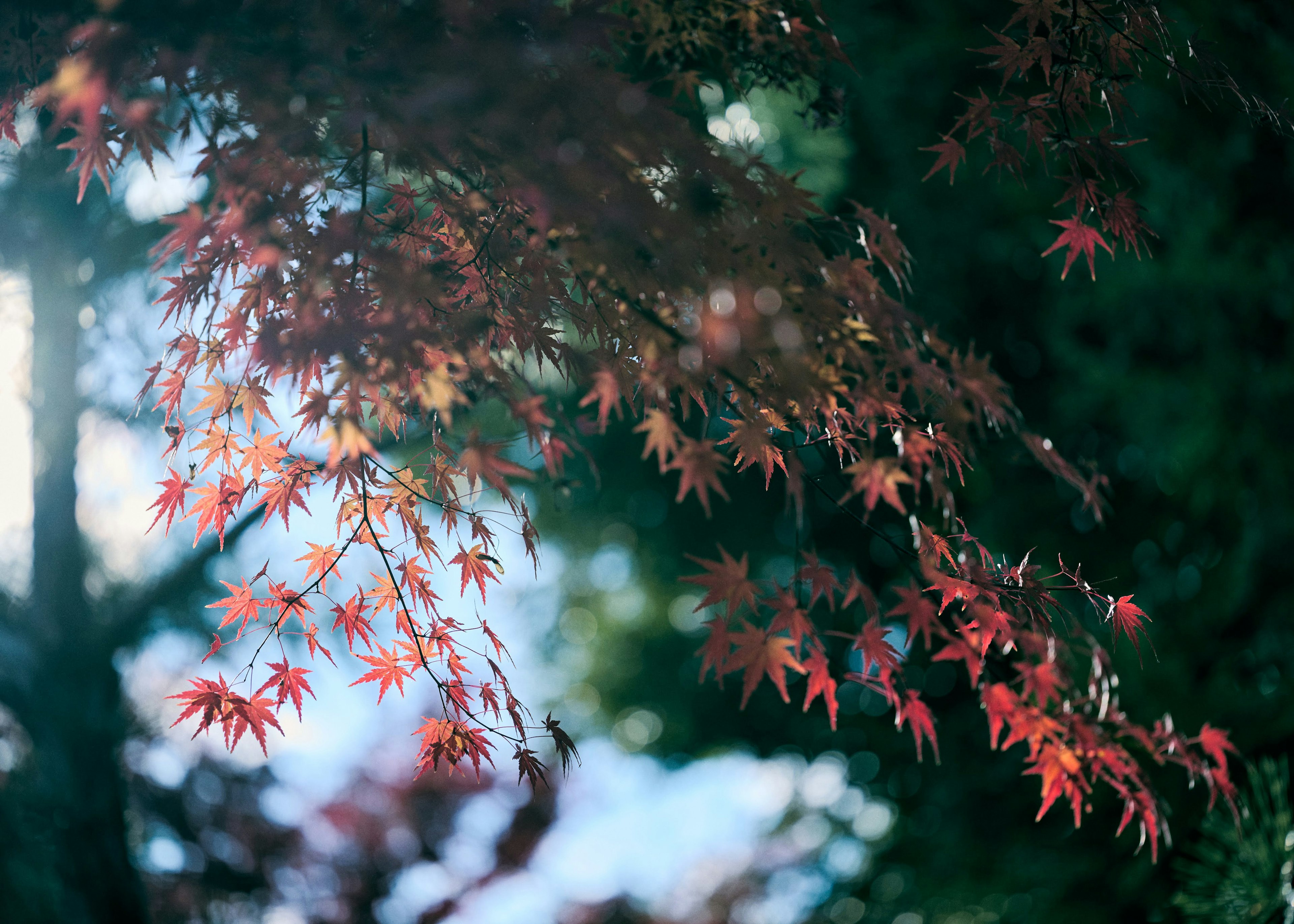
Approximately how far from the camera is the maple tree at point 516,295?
950mm

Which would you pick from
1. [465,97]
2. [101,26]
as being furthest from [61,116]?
[465,97]

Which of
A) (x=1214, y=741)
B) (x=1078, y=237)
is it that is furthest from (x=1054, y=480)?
(x=1078, y=237)

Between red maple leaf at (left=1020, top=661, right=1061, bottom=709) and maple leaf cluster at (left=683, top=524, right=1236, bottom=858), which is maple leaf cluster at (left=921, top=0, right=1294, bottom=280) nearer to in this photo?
maple leaf cluster at (left=683, top=524, right=1236, bottom=858)

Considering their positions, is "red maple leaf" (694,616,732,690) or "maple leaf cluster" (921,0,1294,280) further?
"maple leaf cluster" (921,0,1294,280)

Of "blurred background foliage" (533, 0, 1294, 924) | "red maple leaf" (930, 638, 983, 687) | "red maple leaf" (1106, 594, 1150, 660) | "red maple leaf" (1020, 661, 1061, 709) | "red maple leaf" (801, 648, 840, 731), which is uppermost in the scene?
"red maple leaf" (801, 648, 840, 731)

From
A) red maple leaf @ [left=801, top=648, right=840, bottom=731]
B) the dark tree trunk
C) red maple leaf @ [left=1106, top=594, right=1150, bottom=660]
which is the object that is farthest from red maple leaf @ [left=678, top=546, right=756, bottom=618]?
the dark tree trunk

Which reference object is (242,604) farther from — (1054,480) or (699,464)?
(1054,480)

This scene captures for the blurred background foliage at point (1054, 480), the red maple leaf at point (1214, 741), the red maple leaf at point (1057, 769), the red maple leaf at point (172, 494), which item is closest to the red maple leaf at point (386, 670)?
the red maple leaf at point (172, 494)

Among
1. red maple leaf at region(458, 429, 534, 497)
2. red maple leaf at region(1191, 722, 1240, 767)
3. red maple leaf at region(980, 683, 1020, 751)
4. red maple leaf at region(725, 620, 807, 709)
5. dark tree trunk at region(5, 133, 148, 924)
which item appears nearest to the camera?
red maple leaf at region(458, 429, 534, 497)

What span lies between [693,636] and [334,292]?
135 inches

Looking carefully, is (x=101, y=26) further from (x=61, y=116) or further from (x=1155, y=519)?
(x=1155, y=519)

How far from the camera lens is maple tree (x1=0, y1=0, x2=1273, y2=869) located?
95 cm

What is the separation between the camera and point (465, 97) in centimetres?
92

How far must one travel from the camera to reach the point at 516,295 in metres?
1.35
